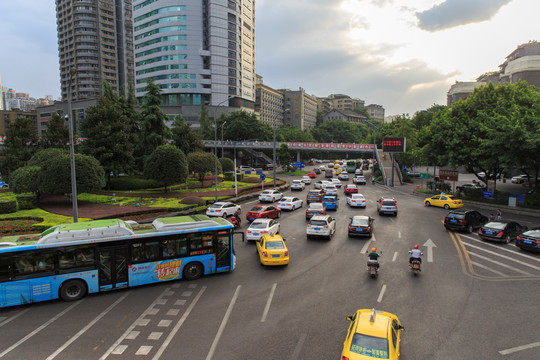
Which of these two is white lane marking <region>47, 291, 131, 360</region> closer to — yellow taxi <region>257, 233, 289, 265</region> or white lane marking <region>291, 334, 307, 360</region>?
yellow taxi <region>257, 233, 289, 265</region>

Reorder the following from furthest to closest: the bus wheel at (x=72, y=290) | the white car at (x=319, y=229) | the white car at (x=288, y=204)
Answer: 1. the white car at (x=288, y=204)
2. the white car at (x=319, y=229)
3. the bus wheel at (x=72, y=290)

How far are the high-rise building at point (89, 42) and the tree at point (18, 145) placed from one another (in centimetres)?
8044

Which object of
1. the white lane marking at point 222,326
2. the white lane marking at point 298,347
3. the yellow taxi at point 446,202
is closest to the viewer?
the white lane marking at point 298,347

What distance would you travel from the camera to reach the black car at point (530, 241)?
61.6ft

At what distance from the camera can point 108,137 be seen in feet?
126

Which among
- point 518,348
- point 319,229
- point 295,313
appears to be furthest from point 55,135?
point 518,348

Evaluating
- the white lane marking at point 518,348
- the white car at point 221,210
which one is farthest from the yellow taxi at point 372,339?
the white car at point 221,210

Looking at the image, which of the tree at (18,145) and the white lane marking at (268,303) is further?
the tree at (18,145)

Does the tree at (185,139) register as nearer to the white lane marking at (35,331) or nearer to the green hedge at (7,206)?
the green hedge at (7,206)

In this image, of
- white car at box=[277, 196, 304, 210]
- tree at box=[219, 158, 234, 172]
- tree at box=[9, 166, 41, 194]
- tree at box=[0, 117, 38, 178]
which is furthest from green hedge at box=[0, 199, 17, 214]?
tree at box=[219, 158, 234, 172]

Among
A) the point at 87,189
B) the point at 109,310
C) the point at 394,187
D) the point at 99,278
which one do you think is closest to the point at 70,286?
the point at 99,278

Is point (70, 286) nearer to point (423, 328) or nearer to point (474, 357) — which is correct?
point (423, 328)

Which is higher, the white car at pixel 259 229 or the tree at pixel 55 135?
the tree at pixel 55 135

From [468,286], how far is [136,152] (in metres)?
43.5
